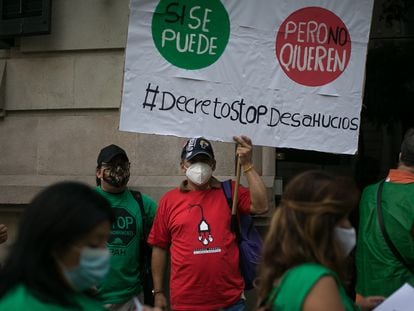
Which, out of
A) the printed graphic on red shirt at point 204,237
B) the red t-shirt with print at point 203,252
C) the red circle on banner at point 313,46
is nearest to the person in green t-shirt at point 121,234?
the red t-shirt with print at point 203,252

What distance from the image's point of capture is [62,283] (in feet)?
6.24

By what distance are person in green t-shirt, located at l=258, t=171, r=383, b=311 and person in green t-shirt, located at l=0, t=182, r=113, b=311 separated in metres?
0.64

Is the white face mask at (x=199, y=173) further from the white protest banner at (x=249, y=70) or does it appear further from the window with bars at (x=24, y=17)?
the window with bars at (x=24, y=17)

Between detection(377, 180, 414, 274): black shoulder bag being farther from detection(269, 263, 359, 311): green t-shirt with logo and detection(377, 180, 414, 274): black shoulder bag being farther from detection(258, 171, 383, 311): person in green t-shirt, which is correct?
detection(269, 263, 359, 311): green t-shirt with logo

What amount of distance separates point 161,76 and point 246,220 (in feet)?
3.72

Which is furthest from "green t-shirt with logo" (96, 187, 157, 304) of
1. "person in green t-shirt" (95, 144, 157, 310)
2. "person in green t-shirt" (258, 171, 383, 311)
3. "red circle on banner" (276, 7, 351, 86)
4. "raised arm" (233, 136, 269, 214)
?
"person in green t-shirt" (258, 171, 383, 311)

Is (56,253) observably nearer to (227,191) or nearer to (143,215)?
(227,191)

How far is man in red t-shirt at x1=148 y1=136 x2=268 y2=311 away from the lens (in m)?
3.96

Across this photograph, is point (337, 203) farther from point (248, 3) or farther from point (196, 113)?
point (248, 3)

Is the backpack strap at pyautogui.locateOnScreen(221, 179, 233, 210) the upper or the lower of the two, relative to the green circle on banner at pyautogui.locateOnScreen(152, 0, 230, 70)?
lower

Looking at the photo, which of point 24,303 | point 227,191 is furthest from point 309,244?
point 227,191

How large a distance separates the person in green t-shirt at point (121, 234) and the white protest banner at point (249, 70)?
0.46 m

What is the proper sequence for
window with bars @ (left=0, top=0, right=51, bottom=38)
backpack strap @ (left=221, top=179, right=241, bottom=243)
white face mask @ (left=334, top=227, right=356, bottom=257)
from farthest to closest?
window with bars @ (left=0, top=0, right=51, bottom=38)
backpack strap @ (left=221, top=179, right=241, bottom=243)
white face mask @ (left=334, top=227, right=356, bottom=257)

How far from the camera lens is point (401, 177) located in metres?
3.65
